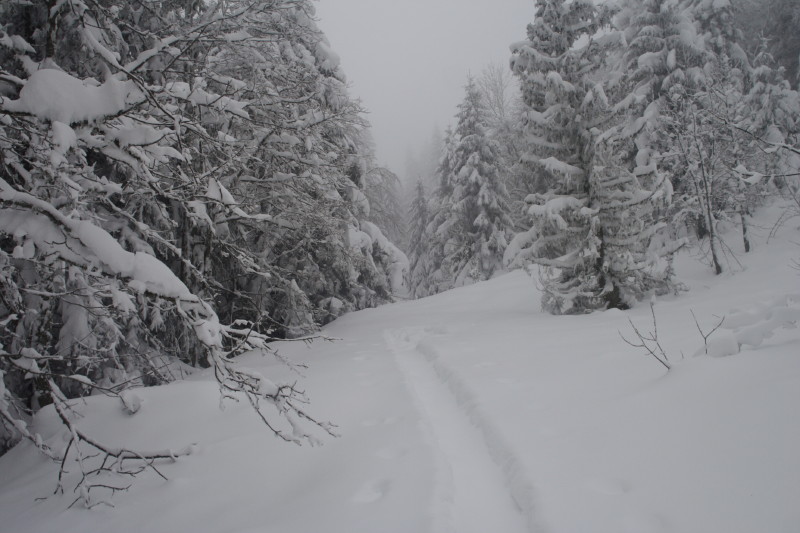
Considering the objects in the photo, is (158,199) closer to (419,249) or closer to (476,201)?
(476,201)

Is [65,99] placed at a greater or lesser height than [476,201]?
lesser

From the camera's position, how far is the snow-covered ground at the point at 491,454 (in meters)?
2.14

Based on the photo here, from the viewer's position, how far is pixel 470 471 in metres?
2.83

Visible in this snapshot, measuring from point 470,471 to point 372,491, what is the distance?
0.73m

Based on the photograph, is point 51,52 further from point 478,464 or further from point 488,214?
point 488,214

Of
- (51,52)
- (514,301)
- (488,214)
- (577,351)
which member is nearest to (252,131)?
(51,52)

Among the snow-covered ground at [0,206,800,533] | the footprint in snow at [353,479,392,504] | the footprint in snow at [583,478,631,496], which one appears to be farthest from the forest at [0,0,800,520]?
the footprint in snow at [583,478,631,496]

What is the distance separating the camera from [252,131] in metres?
7.46

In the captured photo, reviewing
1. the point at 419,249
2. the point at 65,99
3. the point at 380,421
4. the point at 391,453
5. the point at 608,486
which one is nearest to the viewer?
the point at 65,99

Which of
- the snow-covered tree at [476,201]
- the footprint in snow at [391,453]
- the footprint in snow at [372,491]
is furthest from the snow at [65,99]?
the snow-covered tree at [476,201]

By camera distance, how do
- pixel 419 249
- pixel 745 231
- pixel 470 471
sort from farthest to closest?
pixel 419 249 < pixel 745 231 < pixel 470 471

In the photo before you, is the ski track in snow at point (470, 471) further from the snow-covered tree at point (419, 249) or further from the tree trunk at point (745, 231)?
the snow-covered tree at point (419, 249)

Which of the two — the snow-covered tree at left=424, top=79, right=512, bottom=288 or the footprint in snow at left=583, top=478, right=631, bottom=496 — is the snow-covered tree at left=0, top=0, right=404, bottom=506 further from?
the snow-covered tree at left=424, top=79, right=512, bottom=288

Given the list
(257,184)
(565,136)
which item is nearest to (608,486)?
(257,184)
